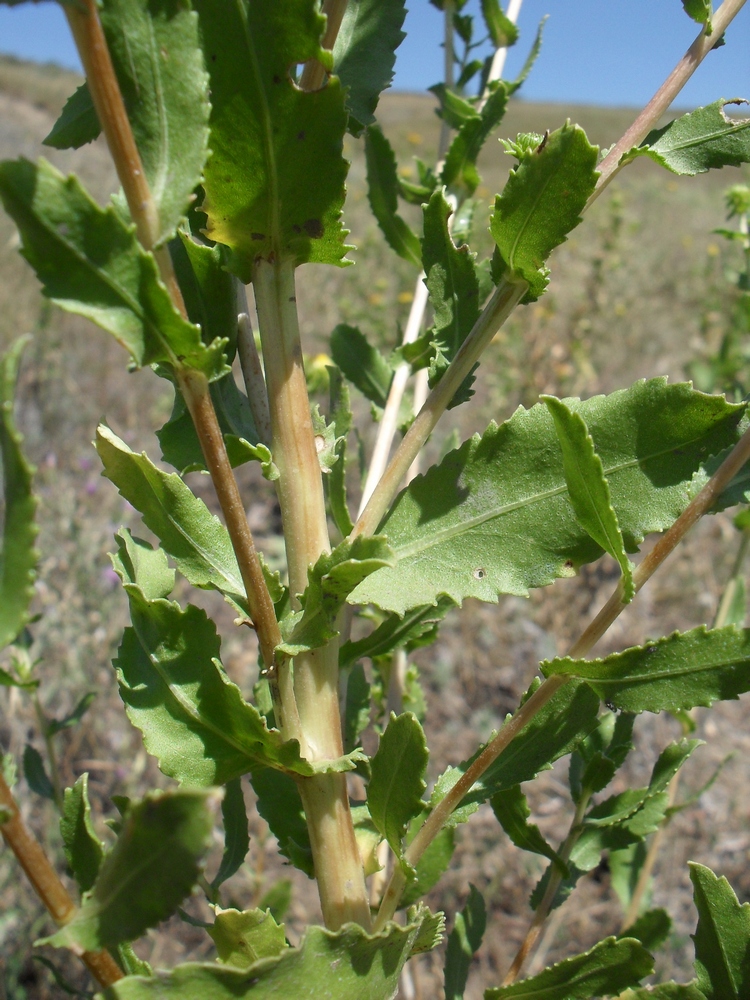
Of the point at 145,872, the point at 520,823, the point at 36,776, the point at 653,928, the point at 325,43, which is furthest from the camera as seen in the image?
the point at 36,776

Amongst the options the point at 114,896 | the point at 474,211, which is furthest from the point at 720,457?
the point at 114,896

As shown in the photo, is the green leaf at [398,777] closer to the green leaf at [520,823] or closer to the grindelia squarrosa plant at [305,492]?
the grindelia squarrosa plant at [305,492]

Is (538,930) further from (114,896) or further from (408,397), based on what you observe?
(408,397)

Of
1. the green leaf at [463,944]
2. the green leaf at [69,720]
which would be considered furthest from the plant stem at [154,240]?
the green leaf at [69,720]

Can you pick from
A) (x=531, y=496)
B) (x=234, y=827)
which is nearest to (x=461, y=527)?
(x=531, y=496)

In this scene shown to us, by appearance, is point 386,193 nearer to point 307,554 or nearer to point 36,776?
point 307,554

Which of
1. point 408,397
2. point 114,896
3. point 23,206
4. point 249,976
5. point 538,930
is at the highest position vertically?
point 23,206

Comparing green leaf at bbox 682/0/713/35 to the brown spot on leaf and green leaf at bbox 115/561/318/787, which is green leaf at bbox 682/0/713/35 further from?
green leaf at bbox 115/561/318/787
